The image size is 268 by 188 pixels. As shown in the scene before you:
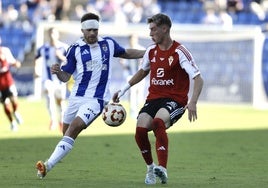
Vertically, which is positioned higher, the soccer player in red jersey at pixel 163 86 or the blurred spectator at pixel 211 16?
the blurred spectator at pixel 211 16

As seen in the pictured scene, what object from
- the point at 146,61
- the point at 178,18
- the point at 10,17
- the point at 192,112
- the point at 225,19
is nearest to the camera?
the point at 192,112

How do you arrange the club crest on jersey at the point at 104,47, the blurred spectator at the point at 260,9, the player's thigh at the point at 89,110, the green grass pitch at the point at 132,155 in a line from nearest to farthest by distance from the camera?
1. the green grass pitch at the point at 132,155
2. the player's thigh at the point at 89,110
3. the club crest on jersey at the point at 104,47
4. the blurred spectator at the point at 260,9

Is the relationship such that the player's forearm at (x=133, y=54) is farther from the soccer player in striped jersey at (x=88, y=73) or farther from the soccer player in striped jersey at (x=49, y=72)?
the soccer player in striped jersey at (x=49, y=72)

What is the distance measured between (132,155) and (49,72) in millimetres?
6730

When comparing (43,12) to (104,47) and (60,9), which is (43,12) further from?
(104,47)

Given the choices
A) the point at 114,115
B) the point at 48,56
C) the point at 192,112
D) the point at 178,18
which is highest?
the point at 178,18

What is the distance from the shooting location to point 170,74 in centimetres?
1136

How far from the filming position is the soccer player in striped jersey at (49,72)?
21.6m

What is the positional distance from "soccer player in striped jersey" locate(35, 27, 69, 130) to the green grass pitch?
23.3 inches

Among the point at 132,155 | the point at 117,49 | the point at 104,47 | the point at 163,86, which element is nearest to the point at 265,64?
the point at 132,155

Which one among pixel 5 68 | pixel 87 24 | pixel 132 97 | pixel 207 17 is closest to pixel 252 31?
pixel 207 17

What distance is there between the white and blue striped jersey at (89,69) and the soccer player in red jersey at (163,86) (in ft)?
2.59

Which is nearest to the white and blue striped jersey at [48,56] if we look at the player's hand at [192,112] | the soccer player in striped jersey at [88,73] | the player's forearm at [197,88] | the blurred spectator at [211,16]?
the soccer player in striped jersey at [88,73]

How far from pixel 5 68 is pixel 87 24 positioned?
10434mm
